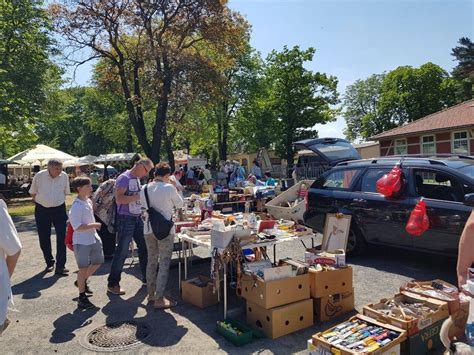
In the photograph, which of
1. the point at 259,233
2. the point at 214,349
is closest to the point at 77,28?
A: the point at 259,233

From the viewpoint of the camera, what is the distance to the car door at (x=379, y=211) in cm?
585

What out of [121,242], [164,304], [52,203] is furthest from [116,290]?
[52,203]

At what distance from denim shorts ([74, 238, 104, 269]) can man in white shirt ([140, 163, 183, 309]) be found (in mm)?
Result: 671

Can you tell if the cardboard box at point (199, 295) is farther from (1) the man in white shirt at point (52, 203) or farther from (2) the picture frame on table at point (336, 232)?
(1) the man in white shirt at point (52, 203)

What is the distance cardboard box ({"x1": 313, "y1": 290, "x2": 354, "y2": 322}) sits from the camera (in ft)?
14.5

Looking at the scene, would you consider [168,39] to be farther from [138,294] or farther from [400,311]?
[400,311]

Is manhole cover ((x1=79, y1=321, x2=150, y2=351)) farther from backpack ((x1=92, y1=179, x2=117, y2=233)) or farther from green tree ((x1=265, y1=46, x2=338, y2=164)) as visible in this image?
green tree ((x1=265, y1=46, x2=338, y2=164))

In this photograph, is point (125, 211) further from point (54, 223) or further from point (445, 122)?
point (445, 122)

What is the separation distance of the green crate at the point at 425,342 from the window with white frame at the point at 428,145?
25688 mm

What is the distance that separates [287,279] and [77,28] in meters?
17.2

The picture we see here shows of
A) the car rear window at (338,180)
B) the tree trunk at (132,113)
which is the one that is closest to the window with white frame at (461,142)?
the tree trunk at (132,113)

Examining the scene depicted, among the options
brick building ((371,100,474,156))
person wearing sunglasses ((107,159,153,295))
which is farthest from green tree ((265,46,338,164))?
person wearing sunglasses ((107,159,153,295))

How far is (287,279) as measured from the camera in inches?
164

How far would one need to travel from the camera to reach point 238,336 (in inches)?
152
